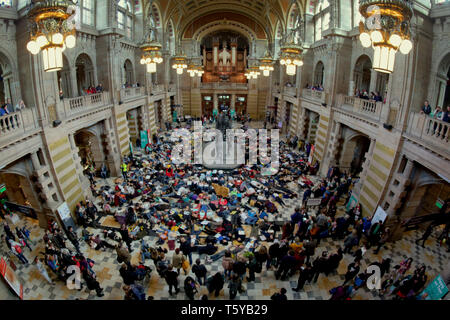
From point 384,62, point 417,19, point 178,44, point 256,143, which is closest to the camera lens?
point 384,62

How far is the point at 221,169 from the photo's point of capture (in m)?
16.0

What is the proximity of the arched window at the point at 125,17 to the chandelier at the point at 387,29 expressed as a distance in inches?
678

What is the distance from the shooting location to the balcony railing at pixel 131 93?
54.7ft

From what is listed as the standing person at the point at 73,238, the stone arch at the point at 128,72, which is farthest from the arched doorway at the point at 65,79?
the standing person at the point at 73,238

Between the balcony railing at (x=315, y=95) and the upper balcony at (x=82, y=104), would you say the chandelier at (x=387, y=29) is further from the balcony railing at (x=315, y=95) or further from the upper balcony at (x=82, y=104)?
the balcony railing at (x=315, y=95)

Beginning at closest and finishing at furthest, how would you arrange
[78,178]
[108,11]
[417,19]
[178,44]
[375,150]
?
[417,19], [375,150], [78,178], [108,11], [178,44]

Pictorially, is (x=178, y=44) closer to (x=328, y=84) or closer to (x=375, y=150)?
(x=328, y=84)

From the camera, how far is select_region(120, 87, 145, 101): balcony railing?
656 inches

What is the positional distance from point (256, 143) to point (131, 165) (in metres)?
9.68

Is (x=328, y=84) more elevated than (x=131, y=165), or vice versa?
(x=328, y=84)

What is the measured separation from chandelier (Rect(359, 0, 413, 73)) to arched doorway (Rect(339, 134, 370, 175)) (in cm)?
932

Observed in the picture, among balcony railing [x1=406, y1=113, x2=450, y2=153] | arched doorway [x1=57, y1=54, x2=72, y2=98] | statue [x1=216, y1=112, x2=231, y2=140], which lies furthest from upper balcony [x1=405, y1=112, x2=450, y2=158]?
arched doorway [x1=57, y1=54, x2=72, y2=98]

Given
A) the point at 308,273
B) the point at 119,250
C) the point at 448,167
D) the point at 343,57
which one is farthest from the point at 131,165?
the point at 448,167

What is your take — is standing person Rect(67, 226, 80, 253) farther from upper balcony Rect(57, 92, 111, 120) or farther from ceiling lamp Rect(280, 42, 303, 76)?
ceiling lamp Rect(280, 42, 303, 76)
